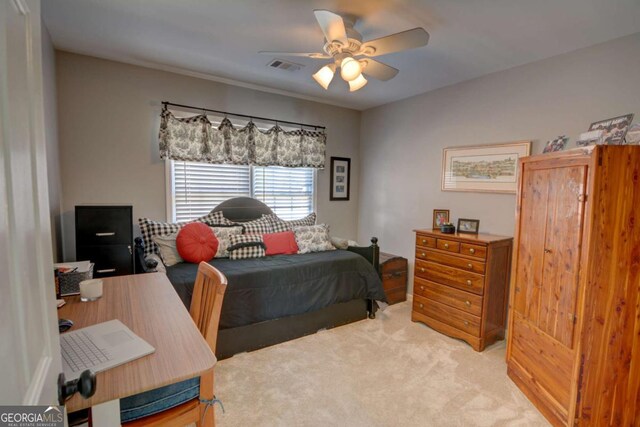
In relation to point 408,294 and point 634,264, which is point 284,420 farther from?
point 408,294

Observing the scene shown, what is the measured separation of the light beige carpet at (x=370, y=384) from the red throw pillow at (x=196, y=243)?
0.95m

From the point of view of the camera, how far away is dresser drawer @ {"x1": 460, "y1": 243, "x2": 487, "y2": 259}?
284cm

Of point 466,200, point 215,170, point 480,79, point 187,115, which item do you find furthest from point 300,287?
point 480,79

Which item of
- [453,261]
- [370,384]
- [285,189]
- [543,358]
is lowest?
[370,384]

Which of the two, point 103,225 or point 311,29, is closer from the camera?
point 311,29

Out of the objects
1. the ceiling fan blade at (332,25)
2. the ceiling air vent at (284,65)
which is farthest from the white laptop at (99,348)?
the ceiling air vent at (284,65)

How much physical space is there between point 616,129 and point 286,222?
3.00 metres

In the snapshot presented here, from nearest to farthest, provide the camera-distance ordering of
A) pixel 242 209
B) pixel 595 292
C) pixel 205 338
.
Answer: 1. pixel 205 338
2. pixel 595 292
3. pixel 242 209

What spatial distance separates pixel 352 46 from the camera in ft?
7.28

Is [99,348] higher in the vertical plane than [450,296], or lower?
higher

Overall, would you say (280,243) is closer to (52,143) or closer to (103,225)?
(103,225)

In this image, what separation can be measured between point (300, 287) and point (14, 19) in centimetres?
262

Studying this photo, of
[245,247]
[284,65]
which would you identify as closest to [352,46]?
[284,65]

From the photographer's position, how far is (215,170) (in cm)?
379
